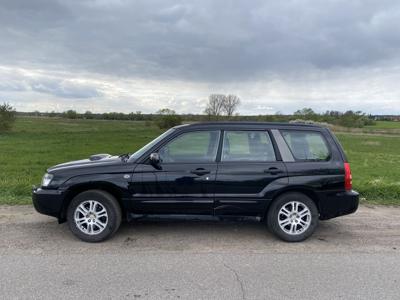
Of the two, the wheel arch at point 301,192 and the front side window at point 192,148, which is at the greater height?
the front side window at point 192,148

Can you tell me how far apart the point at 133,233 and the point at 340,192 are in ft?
9.91

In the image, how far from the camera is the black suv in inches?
183

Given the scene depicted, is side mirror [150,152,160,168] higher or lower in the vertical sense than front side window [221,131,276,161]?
lower

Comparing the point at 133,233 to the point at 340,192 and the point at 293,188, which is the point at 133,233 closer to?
the point at 293,188

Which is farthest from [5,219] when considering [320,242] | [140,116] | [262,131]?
[140,116]

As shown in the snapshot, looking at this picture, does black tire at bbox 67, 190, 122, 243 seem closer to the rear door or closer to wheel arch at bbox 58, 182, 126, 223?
wheel arch at bbox 58, 182, 126, 223

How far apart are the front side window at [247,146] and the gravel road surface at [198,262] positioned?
1.15 metres

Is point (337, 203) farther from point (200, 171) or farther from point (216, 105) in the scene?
point (216, 105)

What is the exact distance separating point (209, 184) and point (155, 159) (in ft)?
2.67

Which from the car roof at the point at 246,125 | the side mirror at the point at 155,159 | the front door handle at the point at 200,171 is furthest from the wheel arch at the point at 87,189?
the car roof at the point at 246,125

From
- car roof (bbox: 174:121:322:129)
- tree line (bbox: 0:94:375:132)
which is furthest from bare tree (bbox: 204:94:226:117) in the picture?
car roof (bbox: 174:121:322:129)

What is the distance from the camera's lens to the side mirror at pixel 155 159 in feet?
15.0

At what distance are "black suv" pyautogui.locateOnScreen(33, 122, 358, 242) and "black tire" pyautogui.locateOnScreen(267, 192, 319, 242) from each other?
0.01 meters

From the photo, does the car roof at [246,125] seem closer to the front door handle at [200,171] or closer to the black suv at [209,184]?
the black suv at [209,184]
